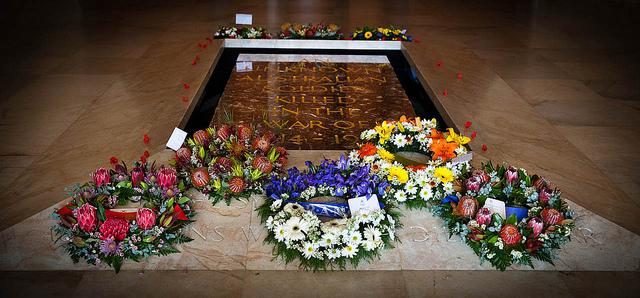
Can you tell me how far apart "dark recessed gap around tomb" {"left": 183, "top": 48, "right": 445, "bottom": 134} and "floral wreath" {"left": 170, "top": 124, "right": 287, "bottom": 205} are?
3.77ft

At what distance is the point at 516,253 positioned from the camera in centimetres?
305

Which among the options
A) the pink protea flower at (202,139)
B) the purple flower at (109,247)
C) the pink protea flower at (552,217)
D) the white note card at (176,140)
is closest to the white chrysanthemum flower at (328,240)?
the purple flower at (109,247)

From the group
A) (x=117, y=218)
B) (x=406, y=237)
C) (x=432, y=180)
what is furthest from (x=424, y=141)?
(x=117, y=218)

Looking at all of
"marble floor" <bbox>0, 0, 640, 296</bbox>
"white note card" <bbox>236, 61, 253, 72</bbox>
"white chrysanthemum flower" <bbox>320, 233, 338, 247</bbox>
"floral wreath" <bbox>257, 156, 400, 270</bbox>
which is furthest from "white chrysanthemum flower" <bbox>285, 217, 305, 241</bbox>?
"white note card" <bbox>236, 61, 253, 72</bbox>

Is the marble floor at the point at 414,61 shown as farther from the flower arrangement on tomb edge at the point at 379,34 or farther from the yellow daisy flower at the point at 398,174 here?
the yellow daisy flower at the point at 398,174

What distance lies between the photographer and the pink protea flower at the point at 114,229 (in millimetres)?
3053

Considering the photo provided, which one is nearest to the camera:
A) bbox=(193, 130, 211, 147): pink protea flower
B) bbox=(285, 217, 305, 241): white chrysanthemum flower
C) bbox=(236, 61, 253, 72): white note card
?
bbox=(285, 217, 305, 241): white chrysanthemum flower

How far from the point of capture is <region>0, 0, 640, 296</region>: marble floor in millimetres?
3881

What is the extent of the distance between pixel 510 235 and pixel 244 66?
4597mm

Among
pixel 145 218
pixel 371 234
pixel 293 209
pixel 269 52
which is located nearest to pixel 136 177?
pixel 145 218

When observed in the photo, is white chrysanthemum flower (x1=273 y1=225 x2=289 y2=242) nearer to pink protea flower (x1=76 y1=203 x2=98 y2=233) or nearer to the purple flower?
the purple flower

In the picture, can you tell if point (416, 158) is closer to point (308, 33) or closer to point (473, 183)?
point (473, 183)

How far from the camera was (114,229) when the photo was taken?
10.1 ft

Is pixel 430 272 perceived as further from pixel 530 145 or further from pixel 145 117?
pixel 145 117
